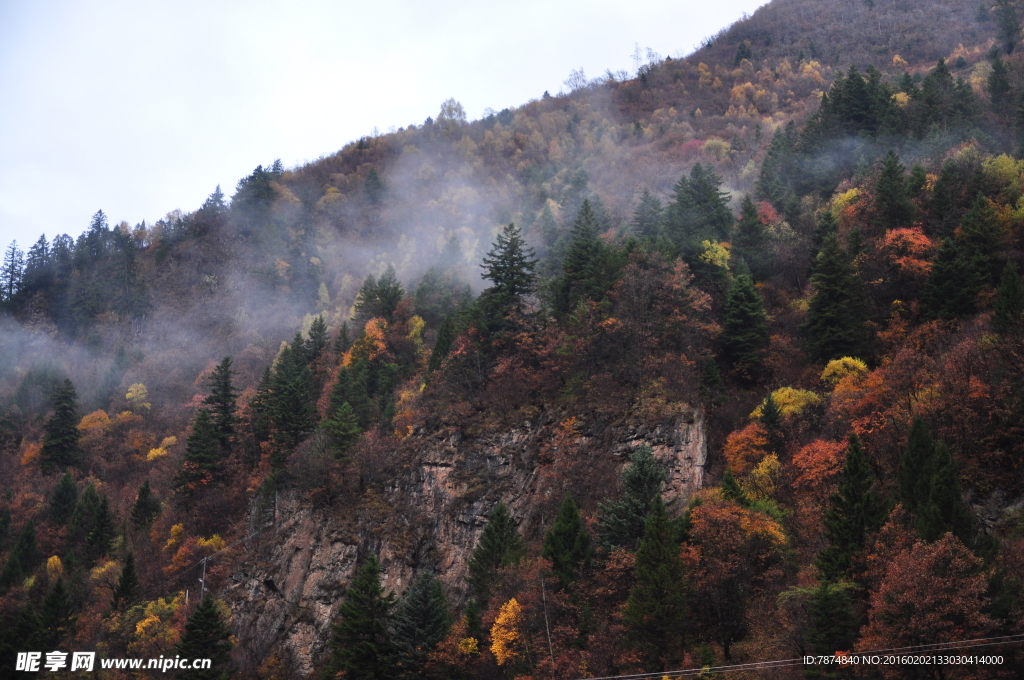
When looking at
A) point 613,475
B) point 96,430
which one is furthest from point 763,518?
point 96,430

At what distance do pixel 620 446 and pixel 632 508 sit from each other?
32.3 ft

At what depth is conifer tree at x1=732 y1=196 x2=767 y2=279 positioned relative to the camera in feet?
196

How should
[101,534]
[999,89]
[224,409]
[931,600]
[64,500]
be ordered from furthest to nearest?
[64,500], [224,409], [999,89], [101,534], [931,600]

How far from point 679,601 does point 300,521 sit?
3280cm

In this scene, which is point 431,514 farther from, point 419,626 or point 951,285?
point 951,285

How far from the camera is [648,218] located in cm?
6234

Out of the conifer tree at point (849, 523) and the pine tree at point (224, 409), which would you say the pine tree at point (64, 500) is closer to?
the pine tree at point (224, 409)

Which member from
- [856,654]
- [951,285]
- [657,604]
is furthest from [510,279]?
[856,654]

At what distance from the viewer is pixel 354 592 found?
127 ft

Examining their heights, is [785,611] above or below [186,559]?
above

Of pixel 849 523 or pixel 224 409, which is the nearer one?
pixel 849 523

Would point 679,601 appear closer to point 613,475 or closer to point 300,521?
point 613,475

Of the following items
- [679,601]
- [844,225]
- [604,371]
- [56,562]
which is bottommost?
[56,562]

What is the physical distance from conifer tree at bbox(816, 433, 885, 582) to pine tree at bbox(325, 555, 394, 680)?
71.4 feet
